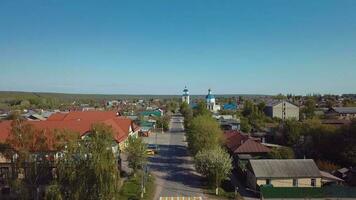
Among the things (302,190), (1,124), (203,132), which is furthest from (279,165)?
(1,124)

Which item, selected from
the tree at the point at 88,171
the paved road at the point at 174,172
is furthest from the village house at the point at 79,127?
the paved road at the point at 174,172

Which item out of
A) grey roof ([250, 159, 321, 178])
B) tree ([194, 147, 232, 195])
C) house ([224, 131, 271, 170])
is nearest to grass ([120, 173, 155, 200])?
tree ([194, 147, 232, 195])

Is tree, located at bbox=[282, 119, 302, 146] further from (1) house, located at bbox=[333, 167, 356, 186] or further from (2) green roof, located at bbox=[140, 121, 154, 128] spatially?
(2) green roof, located at bbox=[140, 121, 154, 128]

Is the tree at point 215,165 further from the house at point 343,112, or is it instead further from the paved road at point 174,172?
the house at point 343,112

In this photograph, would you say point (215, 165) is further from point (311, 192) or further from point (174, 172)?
point (311, 192)

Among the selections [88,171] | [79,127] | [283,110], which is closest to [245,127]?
[283,110]

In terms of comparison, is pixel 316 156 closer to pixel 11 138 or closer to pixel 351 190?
pixel 351 190
